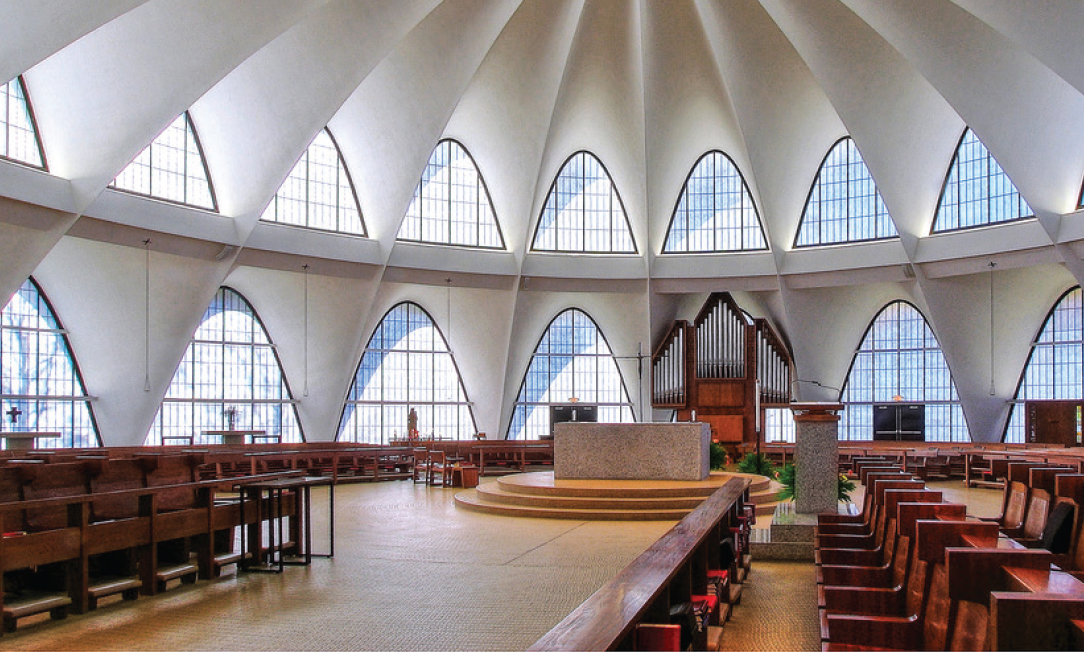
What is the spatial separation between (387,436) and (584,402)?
5.41 meters

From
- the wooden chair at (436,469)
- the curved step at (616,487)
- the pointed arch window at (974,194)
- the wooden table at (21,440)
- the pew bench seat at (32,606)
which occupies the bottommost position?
the wooden chair at (436,469)

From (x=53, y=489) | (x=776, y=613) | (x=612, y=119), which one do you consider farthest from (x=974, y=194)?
(x=53, y=489)

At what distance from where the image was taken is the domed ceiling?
43.3 feet

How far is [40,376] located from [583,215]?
12838 mm

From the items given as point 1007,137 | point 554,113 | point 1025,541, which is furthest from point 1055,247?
point 1025,541

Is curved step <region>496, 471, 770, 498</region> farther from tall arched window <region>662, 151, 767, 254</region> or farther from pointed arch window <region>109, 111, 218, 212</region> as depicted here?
tall arched window <region>662, 151, 767, 254</region>

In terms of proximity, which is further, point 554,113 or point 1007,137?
point 554,113

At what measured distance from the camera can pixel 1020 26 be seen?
40.3 ft

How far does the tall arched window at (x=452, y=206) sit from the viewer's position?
21.9 m

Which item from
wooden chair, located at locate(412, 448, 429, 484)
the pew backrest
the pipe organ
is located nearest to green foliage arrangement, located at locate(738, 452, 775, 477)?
wooden chair, located at locate(412, 448, 429, 484)

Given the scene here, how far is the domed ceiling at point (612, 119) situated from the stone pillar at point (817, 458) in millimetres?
7137

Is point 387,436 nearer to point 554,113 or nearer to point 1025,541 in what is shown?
point 554,113

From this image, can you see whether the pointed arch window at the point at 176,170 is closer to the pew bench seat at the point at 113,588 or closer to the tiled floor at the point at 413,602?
the tiled floor at the point at 413,602

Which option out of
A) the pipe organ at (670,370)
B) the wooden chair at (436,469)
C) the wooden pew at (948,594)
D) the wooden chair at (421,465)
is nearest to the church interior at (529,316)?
the wooden pew at (948,594)
